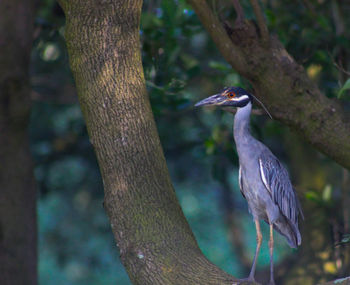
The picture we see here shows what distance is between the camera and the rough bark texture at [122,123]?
11.5 feet

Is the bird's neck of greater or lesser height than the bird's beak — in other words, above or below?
below

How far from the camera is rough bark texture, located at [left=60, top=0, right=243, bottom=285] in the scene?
3.50m

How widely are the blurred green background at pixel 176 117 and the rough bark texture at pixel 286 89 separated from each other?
0.49 m

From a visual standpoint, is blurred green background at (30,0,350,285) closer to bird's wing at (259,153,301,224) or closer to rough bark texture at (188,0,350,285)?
rough bark texture at (188,0,350,285)

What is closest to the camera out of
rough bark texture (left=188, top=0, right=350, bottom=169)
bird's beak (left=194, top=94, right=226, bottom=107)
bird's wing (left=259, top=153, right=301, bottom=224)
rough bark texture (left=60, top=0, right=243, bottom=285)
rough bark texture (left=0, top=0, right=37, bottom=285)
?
rough bark texture (left=60, top=0, right=243, bottom=285)

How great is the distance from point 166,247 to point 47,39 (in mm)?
3643

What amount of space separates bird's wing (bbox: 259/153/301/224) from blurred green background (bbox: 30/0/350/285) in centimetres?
83

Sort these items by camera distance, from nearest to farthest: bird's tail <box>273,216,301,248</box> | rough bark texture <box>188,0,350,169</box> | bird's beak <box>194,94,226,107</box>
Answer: rough bark texture <box>188,0,350,169</box>
bird's beak <box>194,94,226,107</box>
bird's tail <box>273,216,301,248</box>

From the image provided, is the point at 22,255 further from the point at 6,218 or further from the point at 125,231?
the point at 125,231

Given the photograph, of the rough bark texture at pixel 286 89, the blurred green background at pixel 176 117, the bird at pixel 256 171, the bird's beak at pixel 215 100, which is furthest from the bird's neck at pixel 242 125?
the blurred green background at pixel 176 117

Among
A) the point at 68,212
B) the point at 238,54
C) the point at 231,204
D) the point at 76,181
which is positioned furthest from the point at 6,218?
the point at 68,212

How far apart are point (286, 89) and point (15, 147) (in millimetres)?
2837

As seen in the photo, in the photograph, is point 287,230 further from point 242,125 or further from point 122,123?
point 122,123

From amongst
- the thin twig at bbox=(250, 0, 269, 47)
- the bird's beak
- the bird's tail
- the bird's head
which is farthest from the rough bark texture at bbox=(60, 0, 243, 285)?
the bird's tail
